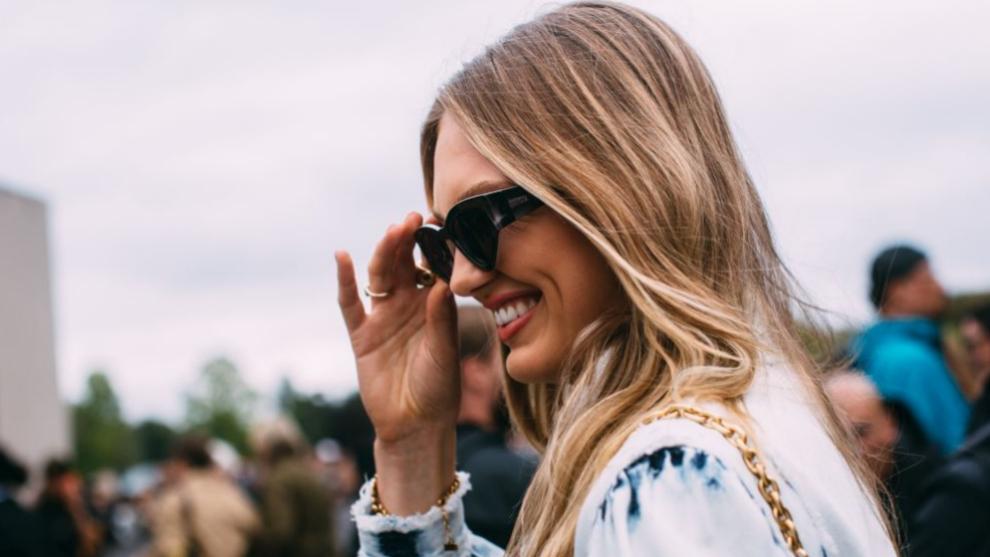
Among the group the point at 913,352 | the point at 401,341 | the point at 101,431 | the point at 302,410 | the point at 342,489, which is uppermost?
the point at 401,341

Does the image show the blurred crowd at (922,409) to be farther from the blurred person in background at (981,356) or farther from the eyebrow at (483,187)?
the eyebrow at (483,187)

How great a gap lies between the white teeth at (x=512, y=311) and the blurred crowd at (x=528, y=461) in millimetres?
376

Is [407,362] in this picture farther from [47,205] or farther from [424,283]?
[47,205]

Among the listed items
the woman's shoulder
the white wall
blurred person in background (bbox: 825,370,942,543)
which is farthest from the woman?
the white wall

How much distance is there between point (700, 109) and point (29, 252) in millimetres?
16187

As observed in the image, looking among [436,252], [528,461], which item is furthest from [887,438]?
[436,252]

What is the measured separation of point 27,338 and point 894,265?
14056 millimetres

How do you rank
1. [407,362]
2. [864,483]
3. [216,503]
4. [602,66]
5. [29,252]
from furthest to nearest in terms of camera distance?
[29,252] → [216,503] → [407,362] → [602,66] → [864,483]

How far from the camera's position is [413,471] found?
2.13m

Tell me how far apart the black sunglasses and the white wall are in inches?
579

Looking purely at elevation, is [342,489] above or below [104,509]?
above

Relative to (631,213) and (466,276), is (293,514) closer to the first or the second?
(466,276)

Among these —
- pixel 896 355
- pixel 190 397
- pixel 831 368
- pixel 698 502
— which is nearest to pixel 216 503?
pixel 896 355

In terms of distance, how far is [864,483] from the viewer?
1.47 metres
